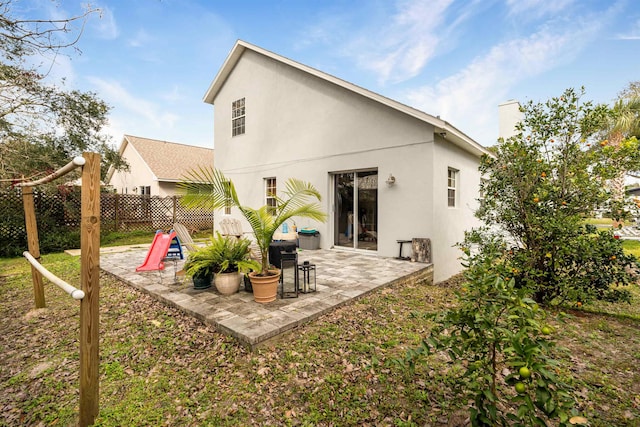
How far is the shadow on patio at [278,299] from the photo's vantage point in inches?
129

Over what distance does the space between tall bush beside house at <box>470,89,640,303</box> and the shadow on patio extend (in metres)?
1.98

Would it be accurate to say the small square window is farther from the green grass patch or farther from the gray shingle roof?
the gray shingle roof

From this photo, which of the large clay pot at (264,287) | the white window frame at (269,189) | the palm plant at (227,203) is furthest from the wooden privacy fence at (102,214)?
the large clay pot at (264,287)

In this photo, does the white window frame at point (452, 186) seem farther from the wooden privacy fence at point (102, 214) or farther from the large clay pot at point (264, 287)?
the wooden privacy fence at point (102, 214)

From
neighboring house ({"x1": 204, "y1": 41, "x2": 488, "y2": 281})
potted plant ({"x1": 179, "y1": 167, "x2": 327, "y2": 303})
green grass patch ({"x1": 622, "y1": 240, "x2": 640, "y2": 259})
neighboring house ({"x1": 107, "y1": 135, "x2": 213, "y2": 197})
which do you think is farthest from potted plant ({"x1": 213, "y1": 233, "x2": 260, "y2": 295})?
green grass patch ({"x1": 622, "y1": 240, "x2": 640, "y2": 259})

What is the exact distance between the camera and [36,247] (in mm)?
4117

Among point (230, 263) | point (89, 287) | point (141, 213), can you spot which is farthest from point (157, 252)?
point (141, 213)

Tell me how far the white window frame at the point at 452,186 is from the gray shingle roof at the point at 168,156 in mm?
13742

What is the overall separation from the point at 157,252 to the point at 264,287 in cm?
343

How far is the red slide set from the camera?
5.77 m

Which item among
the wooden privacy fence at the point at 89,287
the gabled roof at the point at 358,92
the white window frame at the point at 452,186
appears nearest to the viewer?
the wooden privacy fence at the point at 89,287

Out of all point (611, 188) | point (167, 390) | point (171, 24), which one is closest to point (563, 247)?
point (611, 188)

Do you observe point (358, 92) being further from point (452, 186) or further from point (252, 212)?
point (252, 212)

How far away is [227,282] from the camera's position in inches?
167
